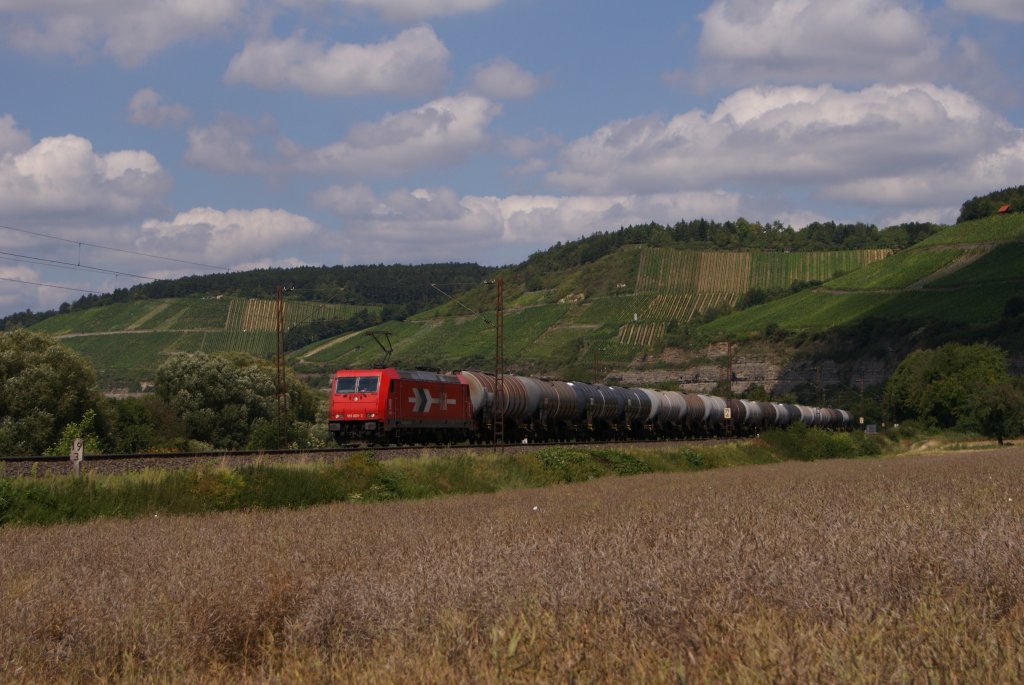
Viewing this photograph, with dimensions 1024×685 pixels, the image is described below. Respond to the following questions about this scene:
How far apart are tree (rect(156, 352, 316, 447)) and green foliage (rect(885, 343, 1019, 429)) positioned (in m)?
55.5

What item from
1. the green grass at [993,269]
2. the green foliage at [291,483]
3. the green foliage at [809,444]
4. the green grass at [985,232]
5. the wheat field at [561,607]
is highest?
the green grass at [985,232]

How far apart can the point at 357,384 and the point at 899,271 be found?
127 metres

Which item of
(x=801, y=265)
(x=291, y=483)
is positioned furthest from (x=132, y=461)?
(x=801, y=265)

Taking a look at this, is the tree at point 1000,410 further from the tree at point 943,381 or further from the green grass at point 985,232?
the green grass at point 985,232

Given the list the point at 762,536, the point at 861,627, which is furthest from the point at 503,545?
the point at 861,627

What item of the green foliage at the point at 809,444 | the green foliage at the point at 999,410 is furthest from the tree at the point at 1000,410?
the green foliage at the point at 809,444

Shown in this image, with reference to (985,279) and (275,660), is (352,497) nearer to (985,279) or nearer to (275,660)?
(275,660)

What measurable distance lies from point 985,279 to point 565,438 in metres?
101

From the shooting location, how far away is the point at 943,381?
102125 mm

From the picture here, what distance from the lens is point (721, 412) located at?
72875 mm

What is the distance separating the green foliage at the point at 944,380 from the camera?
97812 mm

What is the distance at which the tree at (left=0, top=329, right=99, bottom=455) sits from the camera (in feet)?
186

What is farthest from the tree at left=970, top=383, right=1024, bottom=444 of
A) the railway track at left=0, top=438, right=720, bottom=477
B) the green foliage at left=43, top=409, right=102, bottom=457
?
the railway track at left=0, top=438, right=720, bottom=477

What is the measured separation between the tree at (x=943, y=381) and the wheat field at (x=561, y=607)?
8475cm
